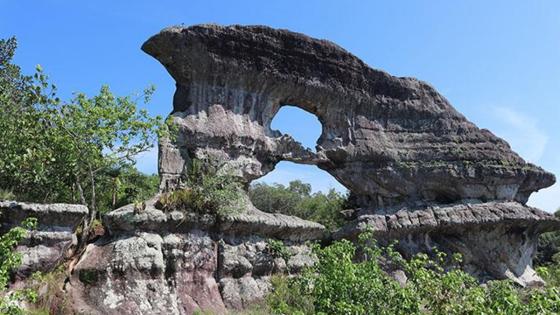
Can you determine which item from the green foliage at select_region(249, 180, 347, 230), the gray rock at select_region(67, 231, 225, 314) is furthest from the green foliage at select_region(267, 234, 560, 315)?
the green foliage at select_region(249, 180, 347, 230)

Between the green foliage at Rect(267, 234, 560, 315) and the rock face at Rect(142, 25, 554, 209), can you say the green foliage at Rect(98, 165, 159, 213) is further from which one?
the green foliage at Rect(267, 234, 560, 315)

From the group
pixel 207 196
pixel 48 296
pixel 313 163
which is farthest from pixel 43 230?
pixel 313 163

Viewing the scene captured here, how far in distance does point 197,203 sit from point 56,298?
356cm

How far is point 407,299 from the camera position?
20.7ft

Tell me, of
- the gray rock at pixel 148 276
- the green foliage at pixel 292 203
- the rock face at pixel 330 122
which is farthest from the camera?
the green foliage at pixel 292 203

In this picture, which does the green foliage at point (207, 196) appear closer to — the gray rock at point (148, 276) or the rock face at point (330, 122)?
the gray rock at point (148, 276)

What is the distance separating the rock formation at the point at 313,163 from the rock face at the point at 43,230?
983 millimetres

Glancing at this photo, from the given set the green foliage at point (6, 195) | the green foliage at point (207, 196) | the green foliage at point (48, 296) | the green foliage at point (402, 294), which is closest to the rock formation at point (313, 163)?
the green foliage at point (207, 196)

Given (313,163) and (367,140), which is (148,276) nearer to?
(313,163)

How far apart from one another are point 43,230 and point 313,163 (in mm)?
9152

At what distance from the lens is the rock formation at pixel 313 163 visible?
37.4 feet

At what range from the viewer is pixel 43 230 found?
927cm

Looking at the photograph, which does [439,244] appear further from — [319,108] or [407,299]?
[407,299]

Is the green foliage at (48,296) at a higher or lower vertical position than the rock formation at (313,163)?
lower
